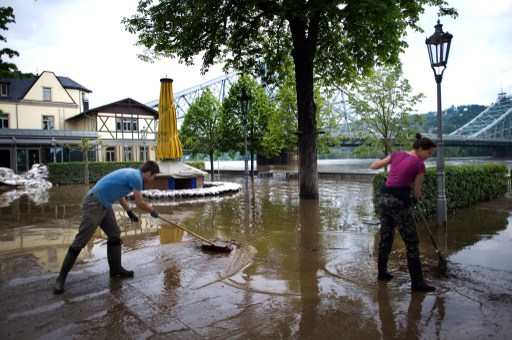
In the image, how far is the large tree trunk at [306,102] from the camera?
13094 millimetres

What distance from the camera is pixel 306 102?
13273 mm

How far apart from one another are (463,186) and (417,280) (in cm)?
730

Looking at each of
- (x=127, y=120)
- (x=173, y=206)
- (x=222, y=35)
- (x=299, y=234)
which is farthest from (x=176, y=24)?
(x=127, y=120)

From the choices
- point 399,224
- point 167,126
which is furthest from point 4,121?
point 399,224

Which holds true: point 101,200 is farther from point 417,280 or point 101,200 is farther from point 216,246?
point 417,280

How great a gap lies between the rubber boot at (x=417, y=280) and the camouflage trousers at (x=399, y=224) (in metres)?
0.03

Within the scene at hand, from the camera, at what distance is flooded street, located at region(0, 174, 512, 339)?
3537 millimetres

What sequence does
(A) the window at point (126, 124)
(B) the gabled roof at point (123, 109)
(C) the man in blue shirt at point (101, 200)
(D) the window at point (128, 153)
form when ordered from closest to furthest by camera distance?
(C) the man in blue shirt at point (101, 200)
(B) the gabled roof at point (123, 109)
(A) the window at point (126, 124)
(D) the window at point (128, 153)

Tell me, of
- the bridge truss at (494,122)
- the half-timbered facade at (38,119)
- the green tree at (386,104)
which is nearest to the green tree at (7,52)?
the green tree at (386,104)

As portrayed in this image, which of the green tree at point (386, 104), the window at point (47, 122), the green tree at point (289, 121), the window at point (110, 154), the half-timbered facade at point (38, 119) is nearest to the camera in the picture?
the green tree at point (386, 104)

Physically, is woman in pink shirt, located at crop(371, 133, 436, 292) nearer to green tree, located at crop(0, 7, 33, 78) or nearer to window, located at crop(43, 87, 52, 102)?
green tree, located at crop(0, 7, 33, 78)

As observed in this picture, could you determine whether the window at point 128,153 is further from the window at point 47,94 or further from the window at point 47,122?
the window at point 47,94

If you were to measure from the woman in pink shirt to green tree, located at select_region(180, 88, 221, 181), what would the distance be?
2746 centimetres

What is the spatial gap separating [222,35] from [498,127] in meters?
91.9
